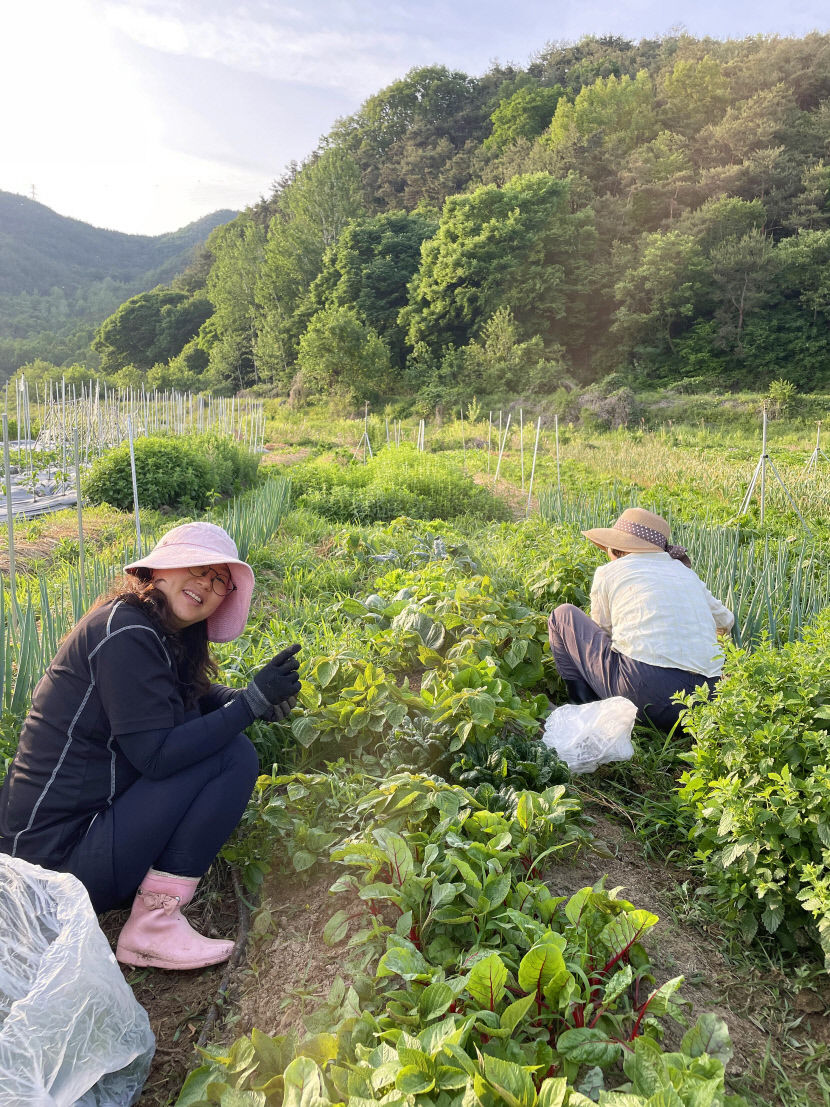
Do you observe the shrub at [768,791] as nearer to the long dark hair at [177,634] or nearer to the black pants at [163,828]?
the black pants at [163,828]

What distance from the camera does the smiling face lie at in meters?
1.83

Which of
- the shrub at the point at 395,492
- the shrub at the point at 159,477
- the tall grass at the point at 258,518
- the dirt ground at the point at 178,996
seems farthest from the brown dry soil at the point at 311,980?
the shrub at the point at 159,477

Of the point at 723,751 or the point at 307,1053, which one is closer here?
the point at 307,1053

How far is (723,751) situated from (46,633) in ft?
7.35

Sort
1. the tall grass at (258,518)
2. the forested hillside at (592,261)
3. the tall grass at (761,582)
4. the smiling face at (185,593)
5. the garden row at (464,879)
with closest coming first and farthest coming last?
the garden row at (464,879), the smiling face at (185,593), the tall grass at (761,582), the tall grass at (258,518), the forested hillside at (592,261)

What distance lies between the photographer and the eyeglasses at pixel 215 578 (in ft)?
6.08

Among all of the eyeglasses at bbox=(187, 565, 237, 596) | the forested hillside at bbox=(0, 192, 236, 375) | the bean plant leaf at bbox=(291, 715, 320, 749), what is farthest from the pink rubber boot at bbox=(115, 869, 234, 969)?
the forested hillside at bbox=(0, 192, 236, 375)

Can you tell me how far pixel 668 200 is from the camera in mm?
30078

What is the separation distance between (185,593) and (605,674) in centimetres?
177

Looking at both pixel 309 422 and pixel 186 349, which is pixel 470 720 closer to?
pixel 309 422

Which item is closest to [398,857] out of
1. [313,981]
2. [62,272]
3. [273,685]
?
[313,981]

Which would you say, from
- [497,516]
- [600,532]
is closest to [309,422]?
[497,516]

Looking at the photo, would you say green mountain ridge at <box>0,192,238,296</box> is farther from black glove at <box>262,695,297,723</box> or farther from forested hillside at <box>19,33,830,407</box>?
black glove at <box>262,695,297,723</box>

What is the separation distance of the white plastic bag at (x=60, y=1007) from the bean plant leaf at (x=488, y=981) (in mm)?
685
